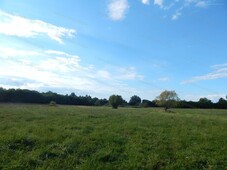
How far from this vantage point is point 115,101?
333ft

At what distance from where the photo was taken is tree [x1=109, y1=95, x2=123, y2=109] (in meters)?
101

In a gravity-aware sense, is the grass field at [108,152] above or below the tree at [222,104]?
below

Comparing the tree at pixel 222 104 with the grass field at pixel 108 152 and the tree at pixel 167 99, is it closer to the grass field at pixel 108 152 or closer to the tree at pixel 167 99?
the tree at pixel 167 99

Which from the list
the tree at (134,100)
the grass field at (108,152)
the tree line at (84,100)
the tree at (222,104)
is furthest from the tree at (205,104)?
the grass field at (108,152)

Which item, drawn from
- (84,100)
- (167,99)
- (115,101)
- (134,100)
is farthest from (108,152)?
(134,100)

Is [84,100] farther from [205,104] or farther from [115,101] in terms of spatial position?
[205,104]

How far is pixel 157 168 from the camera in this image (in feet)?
32.6

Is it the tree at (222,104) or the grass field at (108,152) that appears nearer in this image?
the grass field at (108,152)

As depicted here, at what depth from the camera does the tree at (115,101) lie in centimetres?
10144

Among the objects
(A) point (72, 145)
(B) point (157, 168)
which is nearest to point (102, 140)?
(A) point (72, 145)

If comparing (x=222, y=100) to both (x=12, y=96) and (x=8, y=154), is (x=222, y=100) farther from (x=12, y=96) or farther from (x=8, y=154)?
(x=8, y=154)

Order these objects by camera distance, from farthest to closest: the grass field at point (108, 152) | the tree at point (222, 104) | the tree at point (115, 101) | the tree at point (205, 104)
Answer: the tree at point (205, 104)
the tree at point (222, 104)
the tree at point (115, 101)
the grass field at point (108, 152)

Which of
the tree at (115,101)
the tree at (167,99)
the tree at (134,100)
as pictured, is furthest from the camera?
the tree at (134,100)

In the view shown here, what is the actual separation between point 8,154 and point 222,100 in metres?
117
